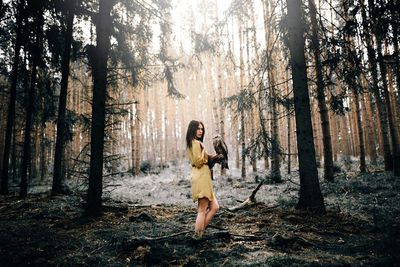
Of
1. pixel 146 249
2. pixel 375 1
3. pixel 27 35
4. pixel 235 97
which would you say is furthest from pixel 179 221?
pixel 27 35

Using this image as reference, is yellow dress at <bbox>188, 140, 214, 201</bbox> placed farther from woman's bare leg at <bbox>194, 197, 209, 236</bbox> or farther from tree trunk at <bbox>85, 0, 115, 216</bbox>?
tree trunk at <bbox>85, 0, 115, 216</bbox>

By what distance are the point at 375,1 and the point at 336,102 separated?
245cm

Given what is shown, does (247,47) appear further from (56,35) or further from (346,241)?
(346,241)

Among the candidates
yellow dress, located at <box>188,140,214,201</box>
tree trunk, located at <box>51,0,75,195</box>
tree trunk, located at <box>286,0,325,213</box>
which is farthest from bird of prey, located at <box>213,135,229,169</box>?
tree trunk, located at <box>51,0,75,195</box>

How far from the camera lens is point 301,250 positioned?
12.7 feet

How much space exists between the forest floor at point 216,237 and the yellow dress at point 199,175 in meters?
0.69

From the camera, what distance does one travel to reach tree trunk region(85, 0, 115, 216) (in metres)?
6.32

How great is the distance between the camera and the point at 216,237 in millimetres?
4438

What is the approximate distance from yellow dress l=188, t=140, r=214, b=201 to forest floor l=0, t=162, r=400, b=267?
2.28 ft

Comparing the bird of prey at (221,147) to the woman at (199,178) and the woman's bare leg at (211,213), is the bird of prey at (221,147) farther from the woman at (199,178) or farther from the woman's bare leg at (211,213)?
the woman's bare leg at (211,213)

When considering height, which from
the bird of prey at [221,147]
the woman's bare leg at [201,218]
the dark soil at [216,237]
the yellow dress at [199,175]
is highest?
the bird of prey at [221,147]

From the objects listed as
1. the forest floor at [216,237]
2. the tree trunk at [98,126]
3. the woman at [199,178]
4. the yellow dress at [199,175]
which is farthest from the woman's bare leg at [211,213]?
the tree trunk at [98,126]

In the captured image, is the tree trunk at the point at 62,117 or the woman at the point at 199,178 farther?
the tree trunk at the point at 62,117

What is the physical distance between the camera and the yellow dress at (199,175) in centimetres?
434
